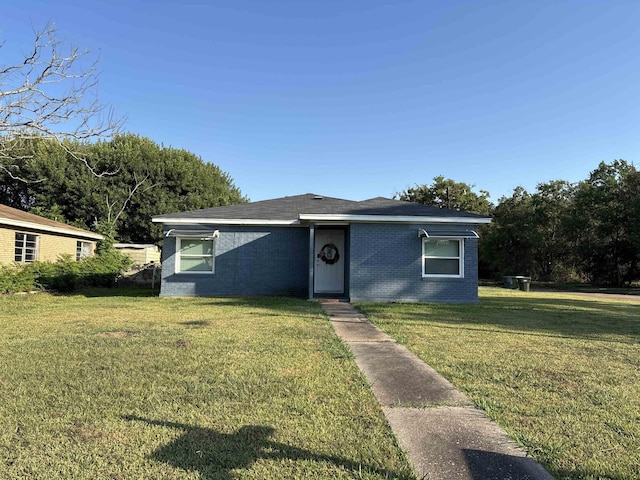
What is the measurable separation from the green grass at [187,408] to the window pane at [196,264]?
22.0ft

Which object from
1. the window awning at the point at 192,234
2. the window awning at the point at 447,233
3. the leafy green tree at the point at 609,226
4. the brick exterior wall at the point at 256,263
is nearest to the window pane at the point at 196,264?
the brick exterior wall at the point at 256,263

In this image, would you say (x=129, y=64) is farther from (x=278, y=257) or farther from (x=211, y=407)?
(x=211, y=407)

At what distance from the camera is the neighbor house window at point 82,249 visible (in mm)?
19594

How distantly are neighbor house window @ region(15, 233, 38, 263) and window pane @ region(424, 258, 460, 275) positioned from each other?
14.8 meters

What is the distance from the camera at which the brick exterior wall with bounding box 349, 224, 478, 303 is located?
41.4ft

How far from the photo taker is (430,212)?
12992 millimetres

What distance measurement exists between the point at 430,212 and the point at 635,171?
23226 mm

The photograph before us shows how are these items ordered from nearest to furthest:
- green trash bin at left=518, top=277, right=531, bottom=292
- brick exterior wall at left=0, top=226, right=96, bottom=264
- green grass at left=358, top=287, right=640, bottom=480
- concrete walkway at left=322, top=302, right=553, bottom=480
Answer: concrete walkway at left=322, top=302, right=553, bottom=480 → green grass at left=358, top=287, right=640, bottom=480 → brick exterior wall at left=0, top=226, right=96, bottom=264 → green trash bin at left=518, top=277, right=531, bottom=292

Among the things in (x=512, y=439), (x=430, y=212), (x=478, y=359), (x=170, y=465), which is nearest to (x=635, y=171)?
(x=430, y=212)

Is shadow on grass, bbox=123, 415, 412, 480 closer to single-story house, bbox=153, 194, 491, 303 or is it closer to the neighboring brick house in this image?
single-story house, bbox=153, 194, 491, 303

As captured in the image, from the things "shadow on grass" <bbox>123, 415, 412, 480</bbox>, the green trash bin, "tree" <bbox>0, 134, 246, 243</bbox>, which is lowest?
"shadow on grass" <bbox>123, 415, 412, 480</bbox>

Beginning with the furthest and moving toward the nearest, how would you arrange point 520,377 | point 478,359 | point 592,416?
point 478,359
point 520,377
point 592,416

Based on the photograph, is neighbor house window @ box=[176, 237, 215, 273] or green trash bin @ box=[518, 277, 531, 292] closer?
neighbor house window @ box=[176, 237, 215, 273]

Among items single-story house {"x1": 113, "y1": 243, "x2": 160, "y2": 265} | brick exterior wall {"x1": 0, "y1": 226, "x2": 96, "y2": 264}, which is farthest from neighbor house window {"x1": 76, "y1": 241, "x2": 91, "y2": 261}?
single-story house {"x1": 113, "y1": 243, "x2": 160, "y2": 265}
